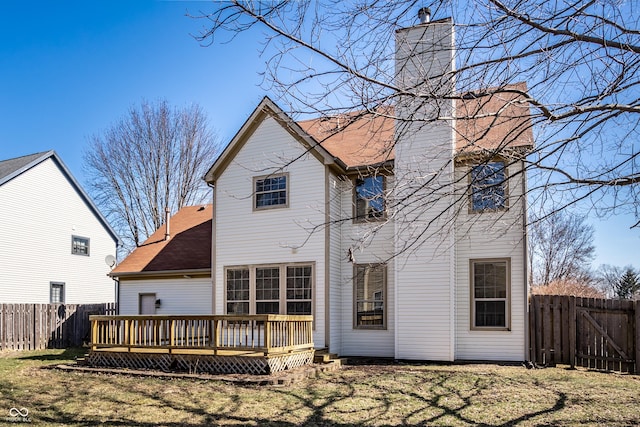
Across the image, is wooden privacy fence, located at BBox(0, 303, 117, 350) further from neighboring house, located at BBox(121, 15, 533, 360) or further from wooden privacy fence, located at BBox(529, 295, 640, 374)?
wooden privacy fence, located at BBox(529, 295, 640, 374)

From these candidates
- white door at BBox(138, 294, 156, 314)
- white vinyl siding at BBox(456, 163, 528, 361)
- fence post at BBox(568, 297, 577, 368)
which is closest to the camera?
fence post at BBox(568, 297, 577, 368)

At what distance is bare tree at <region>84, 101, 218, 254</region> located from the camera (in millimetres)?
33344

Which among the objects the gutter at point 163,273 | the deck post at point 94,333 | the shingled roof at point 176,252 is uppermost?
the shingled roof at point 176,252

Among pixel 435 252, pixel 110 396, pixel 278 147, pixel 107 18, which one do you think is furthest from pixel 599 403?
pixel 107 18

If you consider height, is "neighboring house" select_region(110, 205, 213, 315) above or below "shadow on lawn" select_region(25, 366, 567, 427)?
above

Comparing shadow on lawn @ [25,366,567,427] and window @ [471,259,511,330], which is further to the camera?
window @ [471,259,511,330]

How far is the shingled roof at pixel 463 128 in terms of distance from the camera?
5281mm

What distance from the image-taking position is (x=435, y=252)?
13.8m

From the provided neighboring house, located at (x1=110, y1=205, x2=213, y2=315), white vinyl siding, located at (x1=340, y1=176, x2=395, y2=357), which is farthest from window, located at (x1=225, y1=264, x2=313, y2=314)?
neighboring house, located at (x1=110, y1=205, x2=213, y2=315)

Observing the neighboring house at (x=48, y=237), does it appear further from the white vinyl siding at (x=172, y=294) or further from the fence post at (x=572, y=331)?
the fence post at (x=572, y=331)

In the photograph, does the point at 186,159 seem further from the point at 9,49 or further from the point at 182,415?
the point at 182,415

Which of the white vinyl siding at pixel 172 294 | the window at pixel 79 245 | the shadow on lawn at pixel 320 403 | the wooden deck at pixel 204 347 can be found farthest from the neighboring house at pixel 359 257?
the window at pixel 79 245

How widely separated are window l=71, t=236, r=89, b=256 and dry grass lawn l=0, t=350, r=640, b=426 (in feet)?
48.3

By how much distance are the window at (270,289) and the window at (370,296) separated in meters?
1.45
